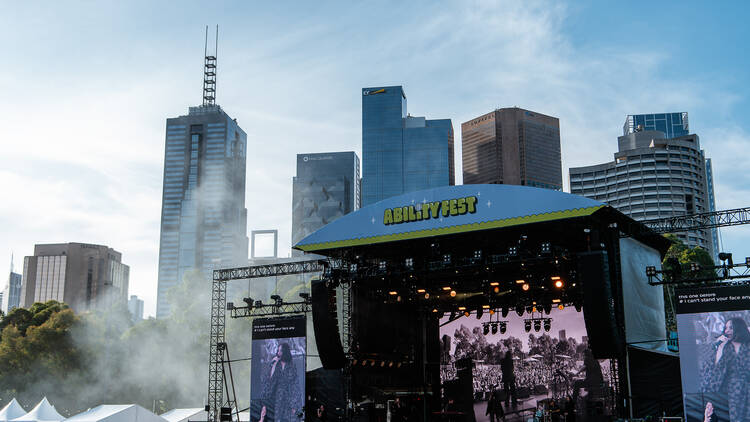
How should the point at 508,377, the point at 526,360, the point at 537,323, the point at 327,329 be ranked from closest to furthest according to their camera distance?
the point at 327,329 → the point at 537,323 → the point at 526,360 → the point at 508,377

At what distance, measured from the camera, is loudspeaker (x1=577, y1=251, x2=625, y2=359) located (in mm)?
19172

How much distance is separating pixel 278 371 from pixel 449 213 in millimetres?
8891

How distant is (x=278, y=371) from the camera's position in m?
25.8

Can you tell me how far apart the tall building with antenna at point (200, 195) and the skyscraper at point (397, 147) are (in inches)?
1201

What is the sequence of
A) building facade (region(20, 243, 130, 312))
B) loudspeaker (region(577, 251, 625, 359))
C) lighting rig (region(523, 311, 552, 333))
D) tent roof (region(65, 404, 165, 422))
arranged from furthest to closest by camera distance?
building facade (region(20, 243, 130, 312)) < lighting rig (region(523, 311, 552, 333)) < tent roof (region(65, 404, 165, 422)) < loudspeaker (region(577, 251, 625, 359))

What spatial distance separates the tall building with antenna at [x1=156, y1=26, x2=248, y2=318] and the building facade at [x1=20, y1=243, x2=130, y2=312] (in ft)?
53.0

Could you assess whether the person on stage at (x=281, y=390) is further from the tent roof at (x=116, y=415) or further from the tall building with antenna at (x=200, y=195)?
the tall building with antenna at (x=200, y=195)

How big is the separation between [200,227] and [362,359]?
134005mm

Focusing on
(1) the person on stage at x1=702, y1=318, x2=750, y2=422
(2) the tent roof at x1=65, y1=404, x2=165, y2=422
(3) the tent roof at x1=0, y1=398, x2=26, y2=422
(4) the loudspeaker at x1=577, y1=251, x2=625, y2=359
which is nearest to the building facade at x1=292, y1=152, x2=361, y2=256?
(3) the tent roof at x1=0, y1=398, x2=26, y2=422

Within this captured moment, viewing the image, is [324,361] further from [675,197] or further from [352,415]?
[675,197]

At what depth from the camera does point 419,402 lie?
28406 millimetres

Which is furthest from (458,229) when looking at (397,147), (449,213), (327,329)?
(397,147)

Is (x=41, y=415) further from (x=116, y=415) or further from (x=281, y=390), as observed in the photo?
(x=281, y=390)

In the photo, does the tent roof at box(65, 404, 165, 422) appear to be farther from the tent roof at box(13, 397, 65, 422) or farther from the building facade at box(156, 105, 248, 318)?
the building facade at box(156, 105, 248, 318)
